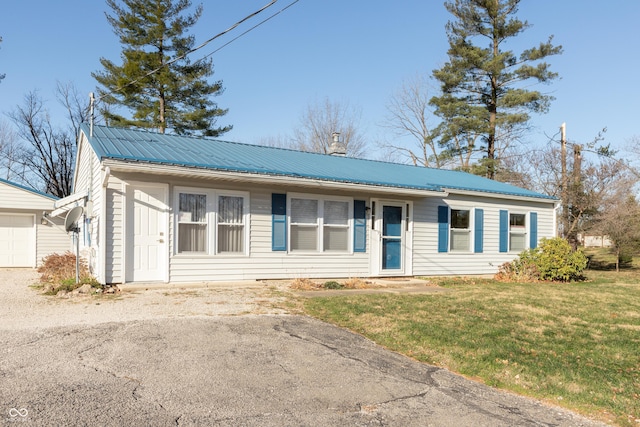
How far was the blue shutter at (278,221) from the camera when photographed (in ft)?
36.9

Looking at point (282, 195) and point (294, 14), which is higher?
point (294, 14)

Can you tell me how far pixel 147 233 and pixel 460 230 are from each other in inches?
359

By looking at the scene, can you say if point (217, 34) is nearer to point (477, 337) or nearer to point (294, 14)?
point (294, 14)

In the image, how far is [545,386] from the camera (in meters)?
4.25

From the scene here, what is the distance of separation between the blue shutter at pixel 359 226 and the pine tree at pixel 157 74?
15006 mm

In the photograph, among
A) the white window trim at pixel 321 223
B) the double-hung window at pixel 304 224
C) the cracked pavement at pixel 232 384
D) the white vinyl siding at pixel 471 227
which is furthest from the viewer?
the white vinyl siding at pixel 471 227

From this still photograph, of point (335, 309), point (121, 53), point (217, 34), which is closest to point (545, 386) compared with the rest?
→ point (335, 309)

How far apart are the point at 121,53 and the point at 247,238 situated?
58.5 ft

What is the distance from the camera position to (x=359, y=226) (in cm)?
1236

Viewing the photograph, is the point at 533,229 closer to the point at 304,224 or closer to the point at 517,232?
the point at 517,232

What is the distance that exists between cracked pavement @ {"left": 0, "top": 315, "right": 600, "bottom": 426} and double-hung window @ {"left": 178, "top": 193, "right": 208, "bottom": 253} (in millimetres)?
4562

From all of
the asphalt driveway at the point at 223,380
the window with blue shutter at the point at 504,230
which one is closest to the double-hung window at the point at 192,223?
the asphalt driveway at the point at 223,380

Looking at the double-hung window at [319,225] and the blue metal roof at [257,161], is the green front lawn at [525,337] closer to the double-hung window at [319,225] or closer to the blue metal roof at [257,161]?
the double-hung window at [319,225]

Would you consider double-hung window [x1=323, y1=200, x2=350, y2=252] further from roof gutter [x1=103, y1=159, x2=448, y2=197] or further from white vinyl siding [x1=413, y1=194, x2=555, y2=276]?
white vinyl siding [x1=413, y1=194, x2=555, y2=276]
